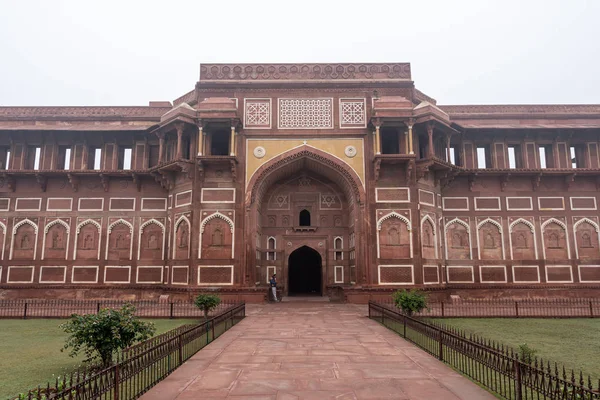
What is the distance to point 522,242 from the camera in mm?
18578

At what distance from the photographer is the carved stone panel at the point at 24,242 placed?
1842 cm

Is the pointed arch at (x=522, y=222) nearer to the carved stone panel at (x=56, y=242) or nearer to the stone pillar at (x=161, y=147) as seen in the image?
the stone pillar at (x=161, y=147)

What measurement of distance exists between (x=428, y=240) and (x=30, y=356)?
14072 millimetres

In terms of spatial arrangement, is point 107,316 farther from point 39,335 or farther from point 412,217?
point 412,217

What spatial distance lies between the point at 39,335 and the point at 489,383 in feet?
30.3

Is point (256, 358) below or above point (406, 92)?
below

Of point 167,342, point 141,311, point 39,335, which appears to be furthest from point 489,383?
point 141,311

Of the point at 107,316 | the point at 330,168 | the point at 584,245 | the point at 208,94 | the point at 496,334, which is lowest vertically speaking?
the point at 496,334

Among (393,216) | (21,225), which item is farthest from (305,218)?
(21,225)

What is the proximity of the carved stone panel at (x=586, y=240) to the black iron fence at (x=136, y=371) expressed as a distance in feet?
55.5

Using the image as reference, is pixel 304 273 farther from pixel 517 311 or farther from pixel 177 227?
pixel 517 311

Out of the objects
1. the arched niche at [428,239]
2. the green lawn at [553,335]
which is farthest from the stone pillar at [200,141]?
the green lawn at [553,335]

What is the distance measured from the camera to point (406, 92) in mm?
18188

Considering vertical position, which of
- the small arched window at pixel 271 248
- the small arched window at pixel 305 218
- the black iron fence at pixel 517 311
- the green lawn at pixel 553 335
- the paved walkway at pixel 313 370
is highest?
the small arched window at pixel 305 218
